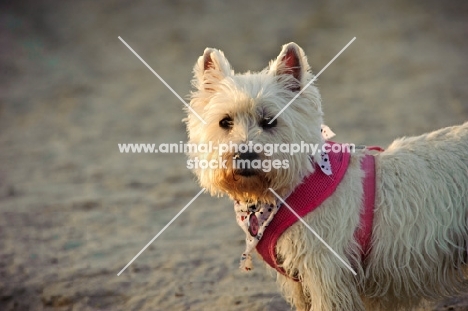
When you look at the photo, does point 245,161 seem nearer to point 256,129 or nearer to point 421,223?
point 256,129

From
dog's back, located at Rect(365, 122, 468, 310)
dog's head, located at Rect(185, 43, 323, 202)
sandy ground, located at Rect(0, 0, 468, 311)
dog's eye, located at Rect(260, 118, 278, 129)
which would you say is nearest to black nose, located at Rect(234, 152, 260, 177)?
dog's head, located at Rect(185, 43, 323, 202)

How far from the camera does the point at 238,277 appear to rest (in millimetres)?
4469

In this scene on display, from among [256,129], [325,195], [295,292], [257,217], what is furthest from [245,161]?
[295,292]

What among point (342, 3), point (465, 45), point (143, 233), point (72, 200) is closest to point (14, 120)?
point (72, 200)

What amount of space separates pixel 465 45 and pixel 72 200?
1003 centimetres

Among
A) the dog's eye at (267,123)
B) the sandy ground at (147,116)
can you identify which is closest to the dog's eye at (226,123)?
the dog's eye at (267,123)

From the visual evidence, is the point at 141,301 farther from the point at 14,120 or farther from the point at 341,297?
the point at 14,120

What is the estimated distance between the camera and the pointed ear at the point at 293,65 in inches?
123

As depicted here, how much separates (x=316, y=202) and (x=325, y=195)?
0.06 meters

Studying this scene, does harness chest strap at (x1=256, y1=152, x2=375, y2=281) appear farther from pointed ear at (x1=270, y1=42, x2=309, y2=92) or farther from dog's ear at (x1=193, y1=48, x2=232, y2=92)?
dog's ear at (x1=193, y1=48, x2=232, y2=92)

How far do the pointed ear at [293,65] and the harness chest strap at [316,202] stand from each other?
1.48 feet

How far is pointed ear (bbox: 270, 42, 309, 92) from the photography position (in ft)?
10.3

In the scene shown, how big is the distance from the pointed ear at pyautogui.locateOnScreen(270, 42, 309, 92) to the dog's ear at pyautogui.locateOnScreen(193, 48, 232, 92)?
0.27 metres

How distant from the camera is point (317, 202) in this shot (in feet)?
9.81
